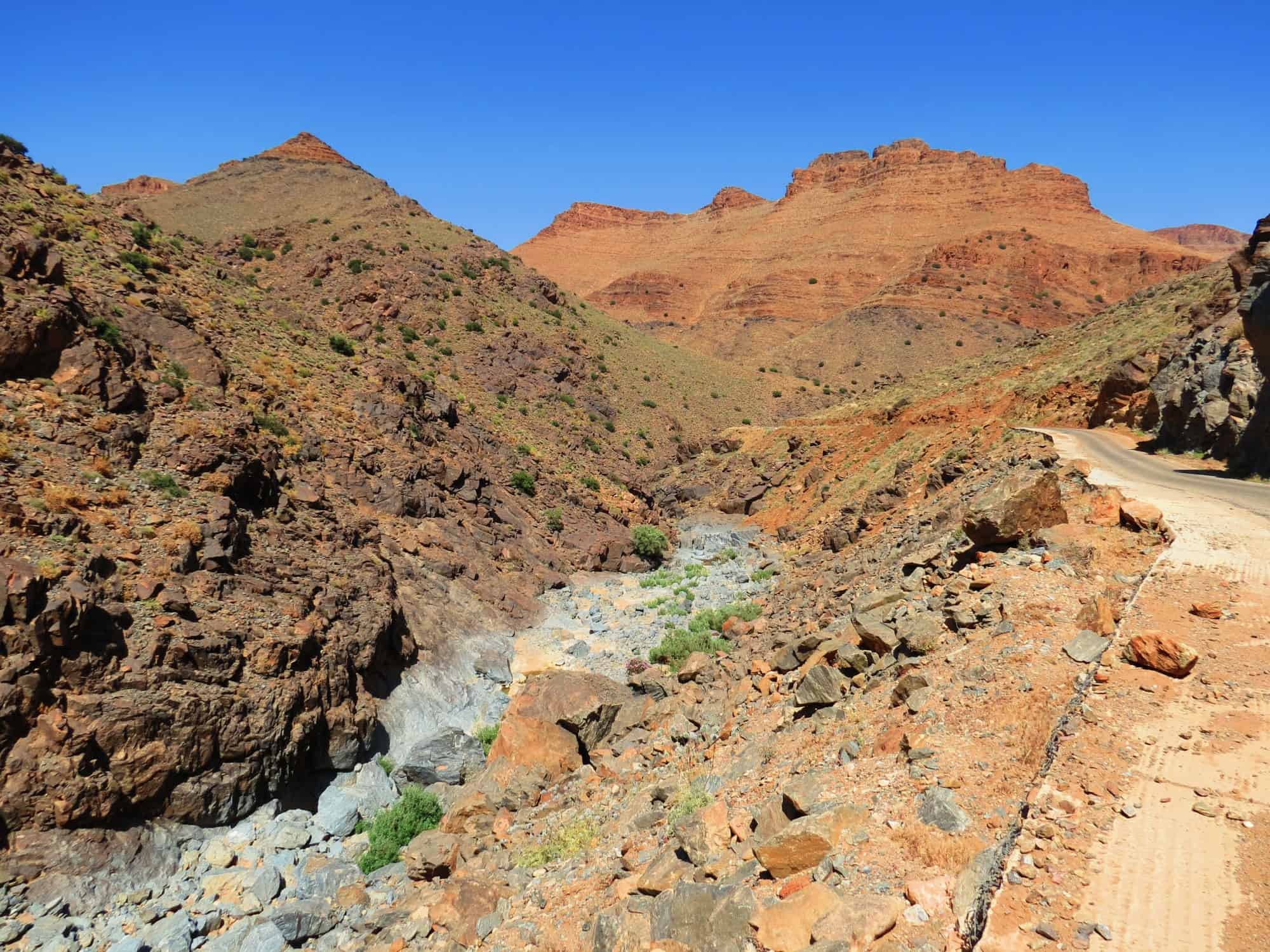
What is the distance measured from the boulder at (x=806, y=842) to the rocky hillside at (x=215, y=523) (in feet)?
29.6

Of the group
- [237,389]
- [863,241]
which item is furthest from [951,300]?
[237,389]

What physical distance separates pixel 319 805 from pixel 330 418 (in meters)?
13.3

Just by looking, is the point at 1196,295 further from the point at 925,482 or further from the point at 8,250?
the point at 8,250

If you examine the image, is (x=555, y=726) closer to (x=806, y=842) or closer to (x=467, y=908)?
(x=467, y=908)

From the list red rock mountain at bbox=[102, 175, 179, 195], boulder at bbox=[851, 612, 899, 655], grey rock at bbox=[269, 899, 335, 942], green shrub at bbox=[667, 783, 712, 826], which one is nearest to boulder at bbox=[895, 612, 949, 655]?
boulder at bbox=[851, 612, 899, 655]

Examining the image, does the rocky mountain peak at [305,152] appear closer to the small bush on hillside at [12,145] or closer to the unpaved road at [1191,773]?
the small bush on hillside at [12,145]

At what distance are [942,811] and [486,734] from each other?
10181 millimetres

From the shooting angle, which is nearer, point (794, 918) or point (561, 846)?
point (794, 918)

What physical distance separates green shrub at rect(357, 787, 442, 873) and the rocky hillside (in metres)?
1.72

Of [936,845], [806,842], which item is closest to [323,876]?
[806,842]

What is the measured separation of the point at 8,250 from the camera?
15.1m

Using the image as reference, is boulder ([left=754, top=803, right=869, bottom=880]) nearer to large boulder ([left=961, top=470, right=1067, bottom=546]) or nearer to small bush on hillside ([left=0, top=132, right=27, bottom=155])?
large boulder ([left=961, top=470, right=1067, bottom=546])

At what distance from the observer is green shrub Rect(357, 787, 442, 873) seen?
10609 millimetres

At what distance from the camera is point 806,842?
5.96 meters
